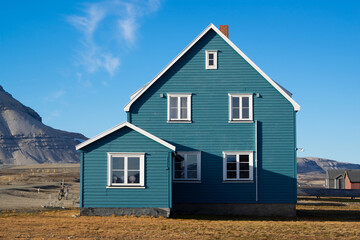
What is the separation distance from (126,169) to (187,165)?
4288 mm

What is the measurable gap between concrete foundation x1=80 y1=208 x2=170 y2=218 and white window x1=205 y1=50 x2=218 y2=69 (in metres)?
8.77

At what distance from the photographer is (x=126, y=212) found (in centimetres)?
2608

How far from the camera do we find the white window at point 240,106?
29375 millimetres

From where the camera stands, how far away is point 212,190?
95.2 feet

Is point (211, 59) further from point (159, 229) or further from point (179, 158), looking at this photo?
point (159, 229)

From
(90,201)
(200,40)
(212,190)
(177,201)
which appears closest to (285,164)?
(212,190)

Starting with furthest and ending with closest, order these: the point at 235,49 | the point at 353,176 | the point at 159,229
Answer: the point at 353,176
the point at 235,49
the point at 159,229

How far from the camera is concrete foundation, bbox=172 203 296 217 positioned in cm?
2880

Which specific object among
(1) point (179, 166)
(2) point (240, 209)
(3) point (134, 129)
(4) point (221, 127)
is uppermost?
(4) point (221, 127)

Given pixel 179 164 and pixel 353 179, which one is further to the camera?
pixel 353 179

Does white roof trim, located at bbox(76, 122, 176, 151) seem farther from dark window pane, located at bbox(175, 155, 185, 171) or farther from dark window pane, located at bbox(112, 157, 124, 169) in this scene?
dark window pane, located at bbox(175, 155, 185, 171)

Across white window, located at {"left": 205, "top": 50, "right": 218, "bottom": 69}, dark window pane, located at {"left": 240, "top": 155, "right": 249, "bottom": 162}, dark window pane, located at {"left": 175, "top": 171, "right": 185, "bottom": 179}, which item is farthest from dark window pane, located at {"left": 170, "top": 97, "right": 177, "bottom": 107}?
dark window pane, located at {"left": 240, "top": 155, "right": 249, "bottom": 162}

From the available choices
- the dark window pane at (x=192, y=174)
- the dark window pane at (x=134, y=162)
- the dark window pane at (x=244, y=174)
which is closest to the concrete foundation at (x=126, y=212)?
the dark window pane at (x=134, y=162)

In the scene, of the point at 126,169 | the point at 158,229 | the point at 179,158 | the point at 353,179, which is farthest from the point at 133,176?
the point at 353,179
